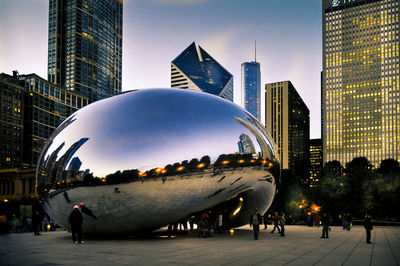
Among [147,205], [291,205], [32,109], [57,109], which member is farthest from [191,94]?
[57,109]

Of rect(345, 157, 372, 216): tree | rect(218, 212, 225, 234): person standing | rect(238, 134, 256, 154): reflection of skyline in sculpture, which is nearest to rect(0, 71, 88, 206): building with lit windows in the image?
rect(345, 157, 372, 216): tree

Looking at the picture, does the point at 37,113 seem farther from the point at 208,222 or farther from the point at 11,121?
the point at 208,222

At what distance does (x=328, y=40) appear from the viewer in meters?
176

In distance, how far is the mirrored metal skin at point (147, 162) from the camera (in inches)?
624

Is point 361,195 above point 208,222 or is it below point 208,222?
below

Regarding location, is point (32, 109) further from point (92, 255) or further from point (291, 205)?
point (92, 255)

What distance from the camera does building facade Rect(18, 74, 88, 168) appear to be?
171 meters

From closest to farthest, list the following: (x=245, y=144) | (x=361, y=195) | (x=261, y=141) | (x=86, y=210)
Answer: (x=86, y=210), (x=245, y=144), (x=261, y=141), (x=361, y=195)

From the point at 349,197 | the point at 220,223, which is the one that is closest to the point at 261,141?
the point at 220,223

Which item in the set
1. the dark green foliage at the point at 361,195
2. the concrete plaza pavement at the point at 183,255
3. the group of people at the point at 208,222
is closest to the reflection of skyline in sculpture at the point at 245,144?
the group of people at the point at 208,222

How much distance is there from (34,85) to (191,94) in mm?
168319

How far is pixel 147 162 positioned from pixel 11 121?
536 feet

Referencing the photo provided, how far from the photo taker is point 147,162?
15734 millimetres

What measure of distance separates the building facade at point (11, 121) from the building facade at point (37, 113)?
3.91m
